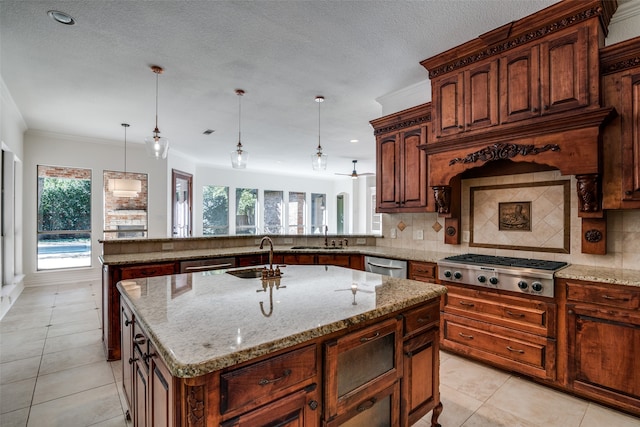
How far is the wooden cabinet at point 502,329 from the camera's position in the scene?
95.1 inches

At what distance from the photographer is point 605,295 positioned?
7.06 ft

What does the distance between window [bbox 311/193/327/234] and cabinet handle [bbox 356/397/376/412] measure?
9991mm

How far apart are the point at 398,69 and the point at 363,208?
8.00m

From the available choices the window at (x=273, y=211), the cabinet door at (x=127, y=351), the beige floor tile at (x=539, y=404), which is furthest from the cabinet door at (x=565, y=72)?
the window at (x=273, y=211)

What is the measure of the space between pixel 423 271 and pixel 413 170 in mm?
1144

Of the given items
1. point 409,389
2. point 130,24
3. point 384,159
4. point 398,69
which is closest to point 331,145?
point 384,159

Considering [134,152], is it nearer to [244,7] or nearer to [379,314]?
[244,7]

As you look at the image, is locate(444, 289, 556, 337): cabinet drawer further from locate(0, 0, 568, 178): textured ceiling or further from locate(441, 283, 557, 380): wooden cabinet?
locate(0, 0, 568, 178): textured ceiling

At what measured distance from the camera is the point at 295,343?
1.13 metres

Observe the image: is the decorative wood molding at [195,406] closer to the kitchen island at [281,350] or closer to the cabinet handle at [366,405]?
→ the kitchen island at [281,350]

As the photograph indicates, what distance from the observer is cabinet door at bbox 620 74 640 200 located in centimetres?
225

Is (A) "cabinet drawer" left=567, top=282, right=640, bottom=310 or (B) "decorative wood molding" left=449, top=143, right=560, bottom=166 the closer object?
(A) "cabinet drawer" left=567, top=282, right=640, bottom=310

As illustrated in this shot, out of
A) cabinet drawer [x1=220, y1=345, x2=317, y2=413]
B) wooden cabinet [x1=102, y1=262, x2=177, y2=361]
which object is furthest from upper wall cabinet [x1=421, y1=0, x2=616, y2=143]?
wooden cabinet [x1=102, y1=262, x2=177, y2=361]

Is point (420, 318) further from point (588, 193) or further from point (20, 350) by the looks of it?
point (20, 350)
